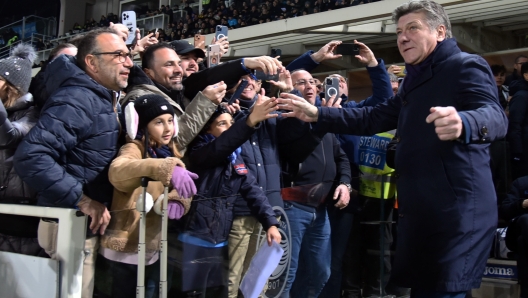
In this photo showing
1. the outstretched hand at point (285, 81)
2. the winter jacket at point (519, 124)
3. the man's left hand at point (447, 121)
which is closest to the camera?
the man's left hand at point (447, 121)

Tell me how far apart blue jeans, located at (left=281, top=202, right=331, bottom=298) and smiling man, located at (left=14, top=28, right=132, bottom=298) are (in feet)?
2.92

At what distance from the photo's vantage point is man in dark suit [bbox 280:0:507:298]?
6.79ft

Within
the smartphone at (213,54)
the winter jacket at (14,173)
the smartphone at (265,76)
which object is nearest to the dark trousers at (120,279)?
A: the winter jacket at (14,173)

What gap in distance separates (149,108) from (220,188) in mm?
502

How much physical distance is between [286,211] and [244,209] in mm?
282

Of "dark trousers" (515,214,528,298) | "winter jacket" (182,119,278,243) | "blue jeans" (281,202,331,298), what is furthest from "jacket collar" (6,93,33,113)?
"dark trousers" (515,214,528,298)

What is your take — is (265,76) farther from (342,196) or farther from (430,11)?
(430,11)

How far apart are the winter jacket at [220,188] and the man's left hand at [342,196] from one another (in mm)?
496

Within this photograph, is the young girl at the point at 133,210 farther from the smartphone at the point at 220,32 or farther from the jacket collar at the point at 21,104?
the smartphone at the point at 220,32

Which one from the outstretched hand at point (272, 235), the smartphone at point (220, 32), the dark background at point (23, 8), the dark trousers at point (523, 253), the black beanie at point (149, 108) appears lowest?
the dark trousers at point (523, 253)

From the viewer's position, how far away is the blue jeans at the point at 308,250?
2723mm

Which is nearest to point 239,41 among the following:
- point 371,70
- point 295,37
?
point 295,37

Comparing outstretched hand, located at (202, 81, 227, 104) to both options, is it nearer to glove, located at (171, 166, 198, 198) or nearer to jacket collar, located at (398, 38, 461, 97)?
glove, located at (171, 166, 198, 198)

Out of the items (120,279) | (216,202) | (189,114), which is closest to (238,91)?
→ (189,114)
